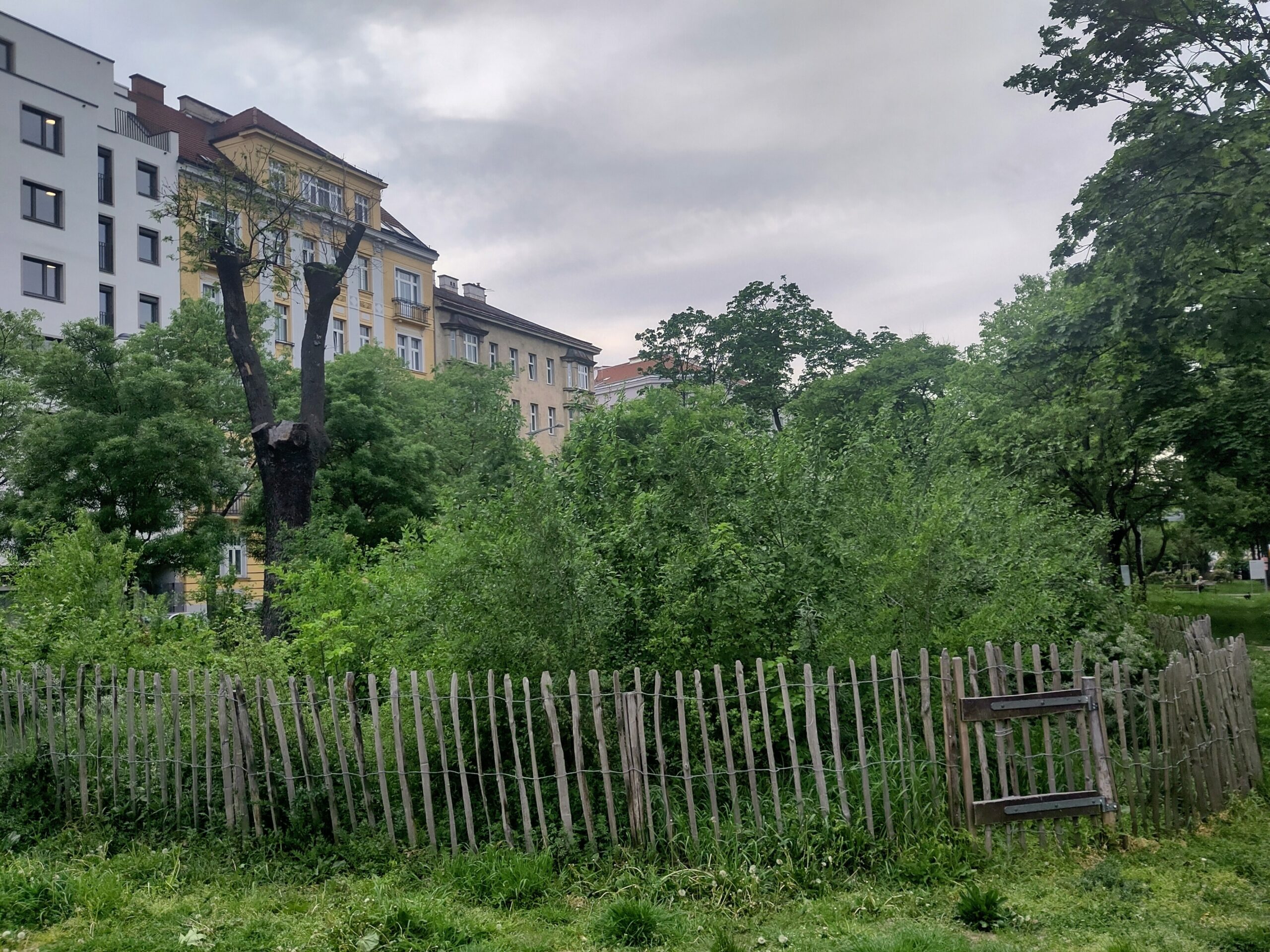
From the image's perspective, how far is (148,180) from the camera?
3762 cm

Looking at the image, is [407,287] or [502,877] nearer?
[502,877]

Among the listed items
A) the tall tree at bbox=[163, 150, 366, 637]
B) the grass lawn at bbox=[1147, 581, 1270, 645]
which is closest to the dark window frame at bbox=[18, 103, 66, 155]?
the tall tree at bbox=[163, 150, 366, 637]

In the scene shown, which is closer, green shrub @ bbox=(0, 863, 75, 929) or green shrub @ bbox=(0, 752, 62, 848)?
green shrub @ bbox=(0, 863, 75, 929)

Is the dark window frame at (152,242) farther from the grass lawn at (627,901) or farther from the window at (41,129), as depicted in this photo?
the grass lawn at (627,901)

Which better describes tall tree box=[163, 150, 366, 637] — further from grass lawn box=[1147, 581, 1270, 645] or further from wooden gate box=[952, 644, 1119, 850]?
grass lawn box=[1147, 581, 1270, 645]

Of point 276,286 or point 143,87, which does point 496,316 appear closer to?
point 143,87

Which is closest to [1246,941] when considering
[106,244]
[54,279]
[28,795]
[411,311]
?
[28,795]

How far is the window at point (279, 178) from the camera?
18156mm

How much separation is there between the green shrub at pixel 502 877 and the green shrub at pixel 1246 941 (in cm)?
395

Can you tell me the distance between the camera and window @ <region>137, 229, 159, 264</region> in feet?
122

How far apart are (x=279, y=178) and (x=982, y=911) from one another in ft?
56.8

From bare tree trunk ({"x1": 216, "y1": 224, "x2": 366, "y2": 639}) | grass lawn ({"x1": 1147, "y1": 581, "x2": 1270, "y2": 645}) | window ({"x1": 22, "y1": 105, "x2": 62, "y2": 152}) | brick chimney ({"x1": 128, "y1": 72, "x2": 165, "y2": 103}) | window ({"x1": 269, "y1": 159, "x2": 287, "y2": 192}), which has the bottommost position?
grass lawn ({"x1": 1147, "y1": 581, "x2": 1270, "y2": 645})

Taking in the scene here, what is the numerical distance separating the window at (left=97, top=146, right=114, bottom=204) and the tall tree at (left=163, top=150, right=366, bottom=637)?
21.0 m

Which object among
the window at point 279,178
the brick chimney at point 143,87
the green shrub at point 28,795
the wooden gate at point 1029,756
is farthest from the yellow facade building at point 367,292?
the wooden gate at point 1029,756
